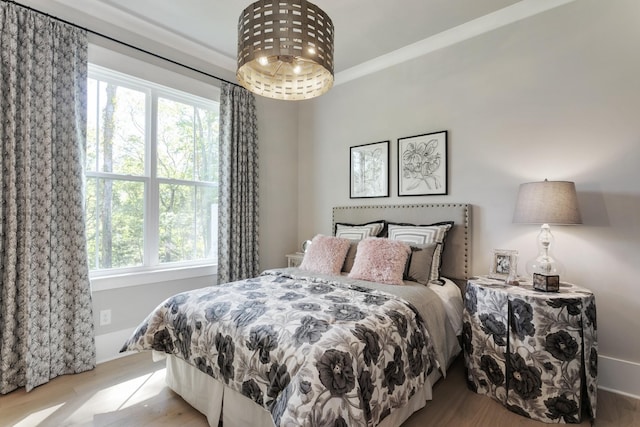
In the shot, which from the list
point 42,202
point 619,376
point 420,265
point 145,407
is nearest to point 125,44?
point 42,202

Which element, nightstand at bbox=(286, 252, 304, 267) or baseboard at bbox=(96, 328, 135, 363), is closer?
baseboard at bbox=(96, 328, 135, 363)

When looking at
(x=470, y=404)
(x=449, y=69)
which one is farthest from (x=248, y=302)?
(x=449, y=69)

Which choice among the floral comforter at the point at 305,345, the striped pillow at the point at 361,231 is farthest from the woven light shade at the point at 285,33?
the striped pillow at the point at 361,231

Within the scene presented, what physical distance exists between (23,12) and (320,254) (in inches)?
107

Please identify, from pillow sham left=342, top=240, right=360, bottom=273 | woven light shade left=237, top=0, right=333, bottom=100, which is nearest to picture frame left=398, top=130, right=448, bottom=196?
pillow sham left=342, top=240, right=360, bottom=273

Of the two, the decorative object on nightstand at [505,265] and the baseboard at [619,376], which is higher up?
the decorative object on nightstand at [505,265]

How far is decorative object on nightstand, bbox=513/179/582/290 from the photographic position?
1932 millimetres

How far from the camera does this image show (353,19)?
8.52 ft

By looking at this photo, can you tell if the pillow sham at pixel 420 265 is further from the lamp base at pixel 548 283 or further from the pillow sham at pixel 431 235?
the lamp base at pixel 548 283

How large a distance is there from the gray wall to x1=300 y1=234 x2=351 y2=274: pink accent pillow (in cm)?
83

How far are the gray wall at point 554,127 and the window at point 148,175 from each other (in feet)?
6.49

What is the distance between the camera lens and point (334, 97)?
12.1 ft

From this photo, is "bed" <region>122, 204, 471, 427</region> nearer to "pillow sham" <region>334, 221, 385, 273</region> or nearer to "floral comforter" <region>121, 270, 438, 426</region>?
"floral comforter" <region>121, 270, 438, 426</region>

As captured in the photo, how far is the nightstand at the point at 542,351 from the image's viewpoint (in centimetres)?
173
